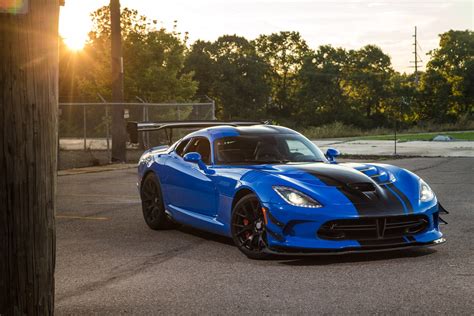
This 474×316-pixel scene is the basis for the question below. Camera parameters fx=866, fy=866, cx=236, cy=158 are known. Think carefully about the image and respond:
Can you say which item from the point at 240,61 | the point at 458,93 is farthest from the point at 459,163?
the point at 240,61

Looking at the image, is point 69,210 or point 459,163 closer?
point 69,210

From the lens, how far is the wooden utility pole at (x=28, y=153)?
190 inches

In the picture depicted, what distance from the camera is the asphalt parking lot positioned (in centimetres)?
663

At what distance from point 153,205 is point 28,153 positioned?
6318mm

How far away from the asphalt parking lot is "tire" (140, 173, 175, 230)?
14 cm

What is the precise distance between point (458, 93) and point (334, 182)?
299ft

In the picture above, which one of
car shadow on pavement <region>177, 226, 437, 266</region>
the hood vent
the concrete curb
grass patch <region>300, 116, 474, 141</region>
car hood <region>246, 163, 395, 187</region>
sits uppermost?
car hood <region>246, 163, 395, 187</region>

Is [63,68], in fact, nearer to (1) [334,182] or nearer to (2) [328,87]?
(2) [328,87]

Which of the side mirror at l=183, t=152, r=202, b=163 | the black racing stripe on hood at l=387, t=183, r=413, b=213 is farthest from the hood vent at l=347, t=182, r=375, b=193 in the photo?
the side mirror at l=183, t=152, r=202, b=163

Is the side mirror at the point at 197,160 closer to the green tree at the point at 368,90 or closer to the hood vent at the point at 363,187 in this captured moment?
the hood vent at the point at 363,187

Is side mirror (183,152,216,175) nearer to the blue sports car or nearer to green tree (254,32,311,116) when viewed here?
the blue sports car

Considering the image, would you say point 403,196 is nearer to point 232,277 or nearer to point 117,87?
point 232,277

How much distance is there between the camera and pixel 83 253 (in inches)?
371

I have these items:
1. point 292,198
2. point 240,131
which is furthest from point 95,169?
point 292,198
